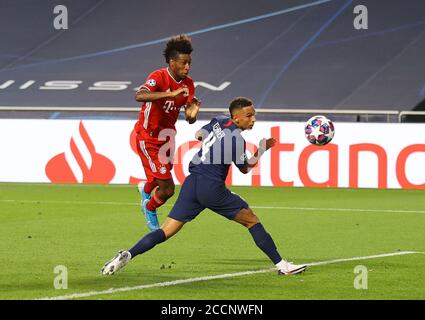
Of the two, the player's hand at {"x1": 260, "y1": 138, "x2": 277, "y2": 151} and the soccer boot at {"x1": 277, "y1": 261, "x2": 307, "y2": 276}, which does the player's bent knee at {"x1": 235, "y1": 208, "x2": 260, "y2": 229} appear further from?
the player's hand at {"x1": 260, "y1": 138, "x2": 277, "y2": 151}

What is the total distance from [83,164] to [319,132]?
11.5 metres

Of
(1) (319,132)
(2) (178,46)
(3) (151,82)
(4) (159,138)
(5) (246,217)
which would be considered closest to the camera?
(5) (246,217)

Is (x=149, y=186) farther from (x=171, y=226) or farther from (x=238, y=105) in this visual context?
(x=238, y=105)

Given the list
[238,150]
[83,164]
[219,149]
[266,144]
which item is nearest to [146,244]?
[219,149]

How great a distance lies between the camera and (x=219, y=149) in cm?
1050

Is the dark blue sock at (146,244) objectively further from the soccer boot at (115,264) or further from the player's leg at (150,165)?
the player's leg at (150,165)

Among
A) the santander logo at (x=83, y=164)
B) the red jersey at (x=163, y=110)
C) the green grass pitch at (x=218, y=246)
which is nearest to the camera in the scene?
the green grass pitch at (x=218, y=246)

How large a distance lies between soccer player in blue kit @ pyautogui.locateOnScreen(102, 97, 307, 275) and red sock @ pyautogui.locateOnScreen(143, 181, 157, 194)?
3.02 meters

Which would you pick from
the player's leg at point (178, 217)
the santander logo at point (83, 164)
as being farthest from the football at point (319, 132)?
the santander logo at point (83, 164)

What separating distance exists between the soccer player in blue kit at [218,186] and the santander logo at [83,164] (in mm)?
14422

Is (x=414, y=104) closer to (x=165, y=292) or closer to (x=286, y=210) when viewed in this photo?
(x=286, y=210)

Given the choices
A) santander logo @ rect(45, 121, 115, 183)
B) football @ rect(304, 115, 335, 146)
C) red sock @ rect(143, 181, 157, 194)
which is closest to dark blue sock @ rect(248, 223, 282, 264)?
red sock @ rect(143, 181, 157, 194)

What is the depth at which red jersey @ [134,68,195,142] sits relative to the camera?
1282 centimetres

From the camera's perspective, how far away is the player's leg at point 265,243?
10.7 meters
